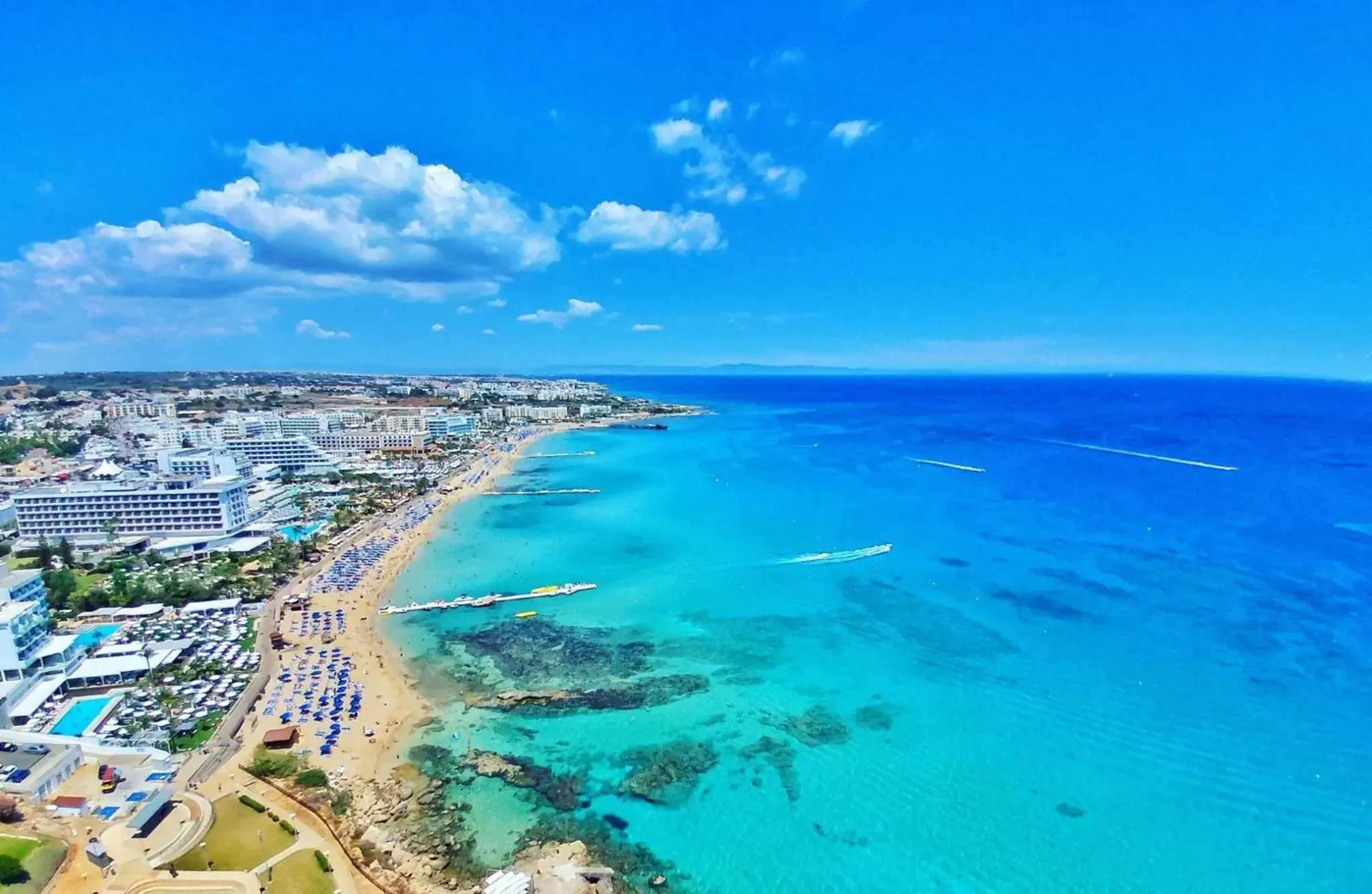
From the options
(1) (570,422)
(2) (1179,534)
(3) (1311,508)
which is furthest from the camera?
(1) (570,422)

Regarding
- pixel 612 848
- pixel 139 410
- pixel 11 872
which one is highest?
pixel 139 410

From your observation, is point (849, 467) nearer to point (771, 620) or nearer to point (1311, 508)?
point (1311, 508)

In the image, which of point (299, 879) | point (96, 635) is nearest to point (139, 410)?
point (96, 635)

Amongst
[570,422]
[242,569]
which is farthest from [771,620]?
[570,422]

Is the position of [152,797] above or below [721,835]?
above

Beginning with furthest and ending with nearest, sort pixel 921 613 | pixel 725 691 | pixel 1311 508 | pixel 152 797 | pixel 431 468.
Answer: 1. pixel 431 468
2. pixel 1311 508
3. pixel 921 613
4. pixel 725 691
5. pixel 152 797

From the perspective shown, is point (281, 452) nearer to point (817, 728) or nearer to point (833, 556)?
point (833, 556)

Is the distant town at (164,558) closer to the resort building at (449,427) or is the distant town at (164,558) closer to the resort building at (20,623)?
the resort building at (20,623)
